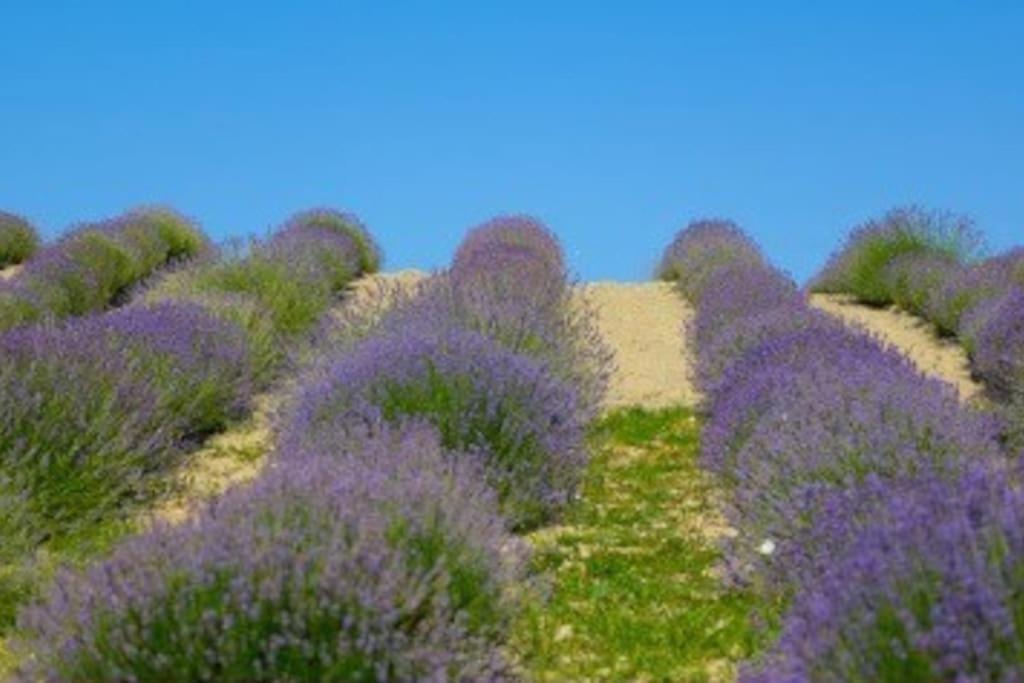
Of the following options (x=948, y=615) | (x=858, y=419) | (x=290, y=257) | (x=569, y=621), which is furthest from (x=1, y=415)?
(x=290, y=257)

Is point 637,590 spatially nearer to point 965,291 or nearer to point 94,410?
point 94,410

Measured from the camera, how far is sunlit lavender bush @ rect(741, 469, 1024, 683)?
12.3 ft

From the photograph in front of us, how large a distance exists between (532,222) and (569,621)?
51.3ft

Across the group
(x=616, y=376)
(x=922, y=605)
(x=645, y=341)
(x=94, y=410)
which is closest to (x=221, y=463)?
(x=94, y=410)

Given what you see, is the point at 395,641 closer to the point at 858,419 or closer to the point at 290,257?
the point at 858,419

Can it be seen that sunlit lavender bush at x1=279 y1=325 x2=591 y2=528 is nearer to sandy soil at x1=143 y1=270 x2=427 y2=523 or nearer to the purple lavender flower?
sandy soil at x1=143 y1=270 x2=427 y2=523

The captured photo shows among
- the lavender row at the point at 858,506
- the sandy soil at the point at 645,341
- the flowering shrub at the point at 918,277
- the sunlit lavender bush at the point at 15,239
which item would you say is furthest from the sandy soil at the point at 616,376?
the sunlit lavender bush at the point at 15,239

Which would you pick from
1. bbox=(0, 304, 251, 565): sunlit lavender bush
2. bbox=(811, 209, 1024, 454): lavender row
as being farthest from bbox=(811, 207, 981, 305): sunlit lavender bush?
bbox=(0, 304, 251, 565): sunlit lavender bush

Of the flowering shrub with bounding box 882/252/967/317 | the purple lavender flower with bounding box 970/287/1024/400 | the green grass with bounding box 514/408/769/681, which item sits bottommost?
the green grass with bounding box 514/408/769/681

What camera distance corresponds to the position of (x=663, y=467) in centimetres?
980

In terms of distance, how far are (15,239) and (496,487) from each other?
50.1 ft

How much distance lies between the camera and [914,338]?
607 inches

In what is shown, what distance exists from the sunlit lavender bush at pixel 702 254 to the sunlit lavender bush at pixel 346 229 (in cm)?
351

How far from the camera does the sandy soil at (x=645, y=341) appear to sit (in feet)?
41.6
